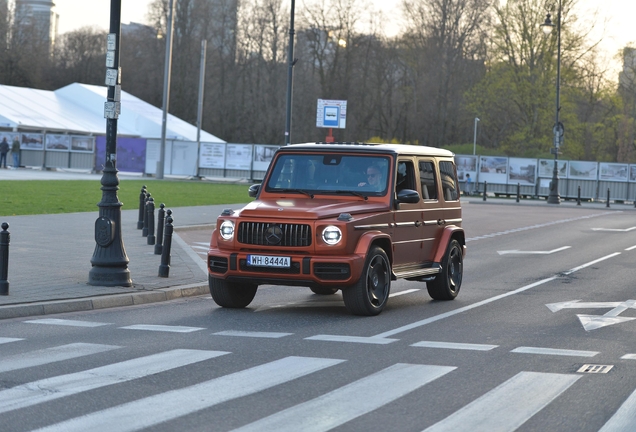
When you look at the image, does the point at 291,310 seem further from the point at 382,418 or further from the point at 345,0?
the point at 345,0

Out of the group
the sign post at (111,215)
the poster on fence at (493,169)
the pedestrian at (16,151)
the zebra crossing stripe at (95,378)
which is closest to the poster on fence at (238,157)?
the pedestrian at (16,151)

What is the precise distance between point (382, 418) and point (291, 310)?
5.92 metres

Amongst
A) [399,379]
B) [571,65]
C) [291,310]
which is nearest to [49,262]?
[291,310]

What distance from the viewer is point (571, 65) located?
205 feet

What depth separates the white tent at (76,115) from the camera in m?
65.8

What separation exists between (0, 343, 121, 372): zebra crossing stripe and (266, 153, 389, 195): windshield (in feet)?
13.4

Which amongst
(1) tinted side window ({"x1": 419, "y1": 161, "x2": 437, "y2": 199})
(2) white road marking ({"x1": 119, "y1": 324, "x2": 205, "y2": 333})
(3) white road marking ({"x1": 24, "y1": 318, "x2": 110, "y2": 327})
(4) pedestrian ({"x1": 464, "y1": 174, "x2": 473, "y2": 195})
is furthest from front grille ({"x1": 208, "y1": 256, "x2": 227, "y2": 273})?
(4) pedestrian ({"x1": 464, "y1": 174, "x2": 473, "y2": 195})

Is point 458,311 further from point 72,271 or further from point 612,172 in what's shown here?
point 612,172

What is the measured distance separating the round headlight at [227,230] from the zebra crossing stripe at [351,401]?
12.2 ft

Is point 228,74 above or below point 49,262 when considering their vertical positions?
above

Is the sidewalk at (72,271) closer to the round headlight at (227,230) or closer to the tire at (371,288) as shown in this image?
the round headlight at (227,230)

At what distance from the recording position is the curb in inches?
450

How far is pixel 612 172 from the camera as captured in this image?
55.5 m

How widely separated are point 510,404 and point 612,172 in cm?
5038
